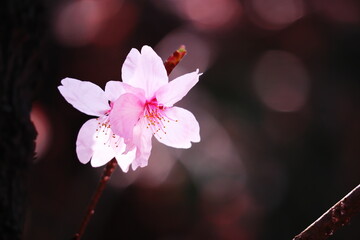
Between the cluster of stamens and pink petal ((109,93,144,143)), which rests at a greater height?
pink petal ((109,93,144,143))

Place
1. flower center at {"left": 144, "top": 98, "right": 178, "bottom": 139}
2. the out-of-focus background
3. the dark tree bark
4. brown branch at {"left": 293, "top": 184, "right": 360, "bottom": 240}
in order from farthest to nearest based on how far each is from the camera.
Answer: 1. the out-of-focus background
2. the dark tree bark
3. flower center at {"left": 144, "top": 98, "right": 178, "bottom": 139}
4. brown branch at {"left": 293, "top": 184, "right": 360, "bottom": 240}

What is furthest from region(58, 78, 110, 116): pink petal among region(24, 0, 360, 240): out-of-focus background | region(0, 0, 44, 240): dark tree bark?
region(24, 0, 360, 240): out-of-focus background

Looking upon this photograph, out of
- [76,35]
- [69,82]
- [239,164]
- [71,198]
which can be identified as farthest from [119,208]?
[69,82]

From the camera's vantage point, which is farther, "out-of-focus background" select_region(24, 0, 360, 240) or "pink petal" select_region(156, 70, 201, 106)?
"out-of-focus background" select_region(24, 0, 360, 240)

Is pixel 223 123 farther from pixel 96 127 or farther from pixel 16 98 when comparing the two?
pixel 96 127

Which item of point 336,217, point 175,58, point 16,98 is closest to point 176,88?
point 175,58

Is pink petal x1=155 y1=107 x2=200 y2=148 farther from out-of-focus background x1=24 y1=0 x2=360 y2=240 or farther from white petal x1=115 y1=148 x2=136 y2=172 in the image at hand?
out-of-focus background x1=24 y1=0 x2=360 y2=240

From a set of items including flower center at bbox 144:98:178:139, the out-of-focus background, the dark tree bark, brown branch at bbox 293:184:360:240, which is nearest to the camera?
brown branch at bbox 293:184:360:240

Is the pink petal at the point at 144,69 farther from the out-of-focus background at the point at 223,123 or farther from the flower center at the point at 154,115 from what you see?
the out-of-focus background at the point at 223,123
